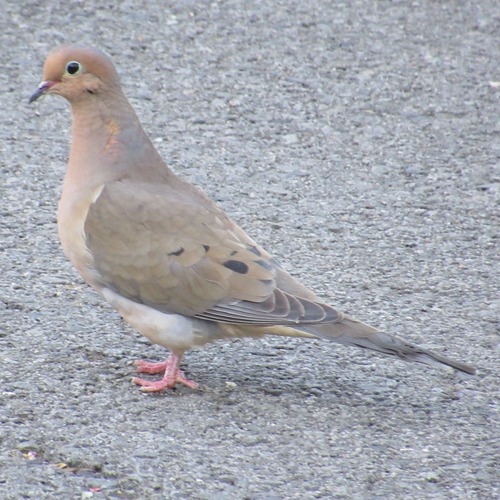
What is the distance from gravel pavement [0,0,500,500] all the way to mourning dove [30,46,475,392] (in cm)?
24

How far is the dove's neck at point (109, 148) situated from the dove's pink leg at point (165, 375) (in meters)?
0.66

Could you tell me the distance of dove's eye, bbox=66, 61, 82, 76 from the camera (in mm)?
4066

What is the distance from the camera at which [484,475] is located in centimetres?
347

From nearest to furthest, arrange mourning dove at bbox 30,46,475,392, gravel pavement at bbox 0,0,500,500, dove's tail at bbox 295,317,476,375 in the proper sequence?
gravel pavement at bbox 0,0,500,500 < dove's tail at bbox 295,317,476,375 < mourning dove at bbox 30,46,475,392

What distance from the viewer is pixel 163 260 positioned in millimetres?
3891

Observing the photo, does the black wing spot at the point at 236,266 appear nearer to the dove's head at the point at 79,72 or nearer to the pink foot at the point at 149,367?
the pink foot at the point at 149,367

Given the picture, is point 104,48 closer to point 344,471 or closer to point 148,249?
point 148,249

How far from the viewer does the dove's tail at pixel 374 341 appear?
3.68 metres

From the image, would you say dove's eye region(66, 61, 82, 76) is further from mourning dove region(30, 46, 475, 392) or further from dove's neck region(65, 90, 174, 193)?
dove's neck region(65, 90, 174, 193)

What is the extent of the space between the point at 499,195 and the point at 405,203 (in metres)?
0.48

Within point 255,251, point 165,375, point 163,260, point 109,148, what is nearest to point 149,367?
point 165,375

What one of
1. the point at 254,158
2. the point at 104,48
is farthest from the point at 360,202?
the point at 104,48

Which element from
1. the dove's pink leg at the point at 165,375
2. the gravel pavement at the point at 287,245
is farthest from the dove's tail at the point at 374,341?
the dove's pink leg at the point at 165,375

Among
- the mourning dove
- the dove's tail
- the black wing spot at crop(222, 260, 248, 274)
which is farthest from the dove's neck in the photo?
the dove's tail
